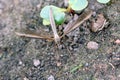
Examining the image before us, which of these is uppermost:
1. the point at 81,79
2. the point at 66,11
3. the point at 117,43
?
the point at 66,11

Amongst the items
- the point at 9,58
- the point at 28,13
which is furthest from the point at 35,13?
the point at 9,58

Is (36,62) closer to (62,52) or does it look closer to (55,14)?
(62,52)

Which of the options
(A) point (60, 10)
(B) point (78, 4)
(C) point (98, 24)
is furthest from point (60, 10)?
(C) point (98, 24)

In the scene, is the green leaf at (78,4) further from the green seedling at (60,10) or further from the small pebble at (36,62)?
the small pebble at (36,62)

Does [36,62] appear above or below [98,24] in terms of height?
below

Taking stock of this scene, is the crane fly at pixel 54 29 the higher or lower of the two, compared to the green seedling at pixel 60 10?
lower

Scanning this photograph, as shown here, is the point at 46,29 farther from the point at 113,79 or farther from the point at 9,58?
the point at 113,79

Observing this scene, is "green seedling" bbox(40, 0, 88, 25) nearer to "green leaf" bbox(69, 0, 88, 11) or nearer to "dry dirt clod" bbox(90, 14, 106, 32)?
"green leaf" bbox(69, 0, 88, 11)

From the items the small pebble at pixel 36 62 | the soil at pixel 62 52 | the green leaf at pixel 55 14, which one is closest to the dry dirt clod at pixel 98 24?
the soil at pixel 62 52

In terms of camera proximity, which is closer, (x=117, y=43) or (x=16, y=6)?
(x=117, y=43)
